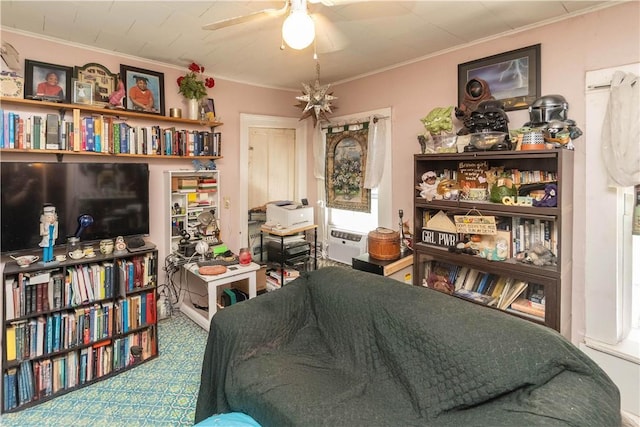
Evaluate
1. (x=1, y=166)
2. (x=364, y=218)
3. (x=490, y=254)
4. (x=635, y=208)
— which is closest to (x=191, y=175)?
(x=1, y=166)

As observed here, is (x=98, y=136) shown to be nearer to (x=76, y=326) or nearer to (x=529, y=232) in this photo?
(x=76, y=326)

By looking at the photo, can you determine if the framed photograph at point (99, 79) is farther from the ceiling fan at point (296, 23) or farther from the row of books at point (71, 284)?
the ceiling fan at point (296, 23)

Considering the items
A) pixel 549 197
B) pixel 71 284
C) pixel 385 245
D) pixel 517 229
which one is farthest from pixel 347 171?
pixel 71 284

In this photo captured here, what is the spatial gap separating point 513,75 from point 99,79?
10.4 ft

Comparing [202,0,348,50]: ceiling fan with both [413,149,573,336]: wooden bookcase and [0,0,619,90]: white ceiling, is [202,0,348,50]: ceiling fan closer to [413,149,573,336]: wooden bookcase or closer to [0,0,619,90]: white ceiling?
[0,0,619,90]: white ceiling

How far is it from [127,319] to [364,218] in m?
2.31

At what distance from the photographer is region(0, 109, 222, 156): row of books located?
87.3 inches

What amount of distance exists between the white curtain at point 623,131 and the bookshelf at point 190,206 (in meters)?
3.03

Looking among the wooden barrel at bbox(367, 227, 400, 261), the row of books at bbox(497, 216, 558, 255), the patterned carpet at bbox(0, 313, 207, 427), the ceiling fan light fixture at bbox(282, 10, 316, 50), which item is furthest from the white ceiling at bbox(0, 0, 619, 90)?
the patterned carpet at bbox(0, 313, 207, 427)

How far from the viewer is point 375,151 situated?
3221 mm

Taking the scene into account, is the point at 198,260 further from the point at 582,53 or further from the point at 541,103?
the point at 582,53

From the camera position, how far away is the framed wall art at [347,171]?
11.2 feet

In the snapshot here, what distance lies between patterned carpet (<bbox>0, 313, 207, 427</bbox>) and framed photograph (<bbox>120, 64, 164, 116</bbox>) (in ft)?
6.77

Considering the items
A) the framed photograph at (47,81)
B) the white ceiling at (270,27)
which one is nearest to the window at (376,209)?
the white ceiling at (270,27)
